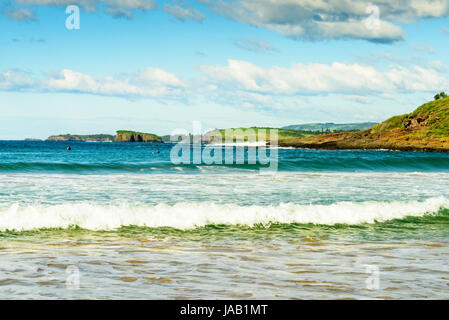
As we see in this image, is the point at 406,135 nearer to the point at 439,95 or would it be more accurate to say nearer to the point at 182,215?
the point at 439,95

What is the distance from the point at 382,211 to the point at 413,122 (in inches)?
4408

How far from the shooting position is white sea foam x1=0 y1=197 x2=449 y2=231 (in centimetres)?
1385

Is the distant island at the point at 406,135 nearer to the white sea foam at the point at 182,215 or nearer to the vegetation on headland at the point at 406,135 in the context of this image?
the vegetation on headland at the point at 406,135

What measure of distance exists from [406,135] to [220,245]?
349ft

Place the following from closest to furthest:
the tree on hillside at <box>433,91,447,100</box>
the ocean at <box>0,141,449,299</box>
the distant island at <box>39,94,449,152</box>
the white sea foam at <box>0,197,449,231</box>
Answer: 1. the ocean at <box>0,141,449,299</box>
2. the white sea foam at <box>0,197,449,231</box>
3. the distant island at <box>39,94,449,152</box>
4. the tree on hillside at <box>433,91,447,100</box>

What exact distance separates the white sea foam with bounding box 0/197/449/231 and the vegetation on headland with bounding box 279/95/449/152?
82.8 metres

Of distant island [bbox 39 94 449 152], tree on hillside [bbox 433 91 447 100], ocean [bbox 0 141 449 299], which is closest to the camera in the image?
ocean [bbox 0 141 449 299]

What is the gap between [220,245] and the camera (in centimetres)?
1088

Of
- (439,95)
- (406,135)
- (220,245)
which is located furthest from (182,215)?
(439,95)

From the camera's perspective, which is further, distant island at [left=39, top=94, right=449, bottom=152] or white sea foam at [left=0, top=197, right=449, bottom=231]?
distant island at [left=39, top=94, right=449, bottom=152]

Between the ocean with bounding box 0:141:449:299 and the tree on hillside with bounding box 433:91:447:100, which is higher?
the tree on hillside with bounding box 433:91:447:100

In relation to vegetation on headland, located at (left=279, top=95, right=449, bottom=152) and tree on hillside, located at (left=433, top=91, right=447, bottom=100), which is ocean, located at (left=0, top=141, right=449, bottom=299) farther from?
tree on hillside, located at (left=433, top=91, right=447, bottom=100)

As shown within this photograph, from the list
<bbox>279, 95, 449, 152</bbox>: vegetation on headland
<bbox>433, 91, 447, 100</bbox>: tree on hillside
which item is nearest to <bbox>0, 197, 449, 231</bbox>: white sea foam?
<bbox>279, 95, 449, 152</bbox>: vegetation on headland

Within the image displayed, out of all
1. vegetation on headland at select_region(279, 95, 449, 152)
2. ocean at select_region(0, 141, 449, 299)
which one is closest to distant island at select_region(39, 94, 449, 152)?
vegetation on headland at select_region(279, 95, 449, 152)
